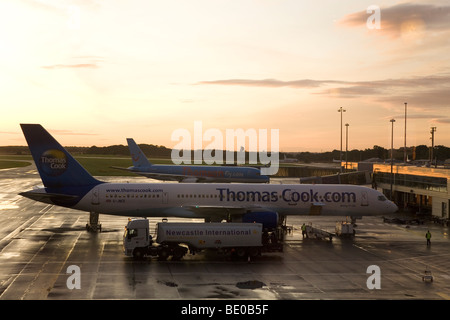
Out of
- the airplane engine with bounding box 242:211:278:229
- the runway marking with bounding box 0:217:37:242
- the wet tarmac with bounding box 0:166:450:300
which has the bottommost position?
the wet tarmac with bounding box 0:166:450:300

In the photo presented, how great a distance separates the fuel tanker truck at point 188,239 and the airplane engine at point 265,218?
6.81m

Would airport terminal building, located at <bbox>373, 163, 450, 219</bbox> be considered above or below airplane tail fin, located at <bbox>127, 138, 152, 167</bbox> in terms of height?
below

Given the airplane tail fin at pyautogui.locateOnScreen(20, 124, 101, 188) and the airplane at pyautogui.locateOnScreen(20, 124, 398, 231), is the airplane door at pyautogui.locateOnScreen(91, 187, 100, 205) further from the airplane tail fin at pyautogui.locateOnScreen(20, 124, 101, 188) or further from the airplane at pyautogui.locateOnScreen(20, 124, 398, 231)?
the airplane tail fin at pyautogui.locateOnScreen(20, 124, 101, 188)

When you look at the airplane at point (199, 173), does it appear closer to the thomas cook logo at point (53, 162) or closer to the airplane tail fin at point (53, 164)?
the airplane tail fin at point (53, 164)

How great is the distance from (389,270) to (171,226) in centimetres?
1733

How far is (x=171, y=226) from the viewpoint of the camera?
123 ft

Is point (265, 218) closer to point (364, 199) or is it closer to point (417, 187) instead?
point (364, 199)

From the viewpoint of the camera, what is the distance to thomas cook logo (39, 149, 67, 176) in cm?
4616

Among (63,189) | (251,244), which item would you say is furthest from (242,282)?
(63,189)

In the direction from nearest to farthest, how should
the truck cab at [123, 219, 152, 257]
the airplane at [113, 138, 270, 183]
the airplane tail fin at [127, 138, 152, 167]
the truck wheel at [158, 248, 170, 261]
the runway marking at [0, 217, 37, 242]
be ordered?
1. the truck cab at [123, 219, 152, 257]
2. the truck wheel at [158, 248, 170, 261]
3. the runway marking at [0, 217, 37, 242]
4. the airplane at [113, 138, 270, 183]
5. the airplane tail fin at [127, 138, 152, 167]

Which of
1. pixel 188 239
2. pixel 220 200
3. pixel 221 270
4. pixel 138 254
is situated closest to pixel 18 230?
pixel 138 254

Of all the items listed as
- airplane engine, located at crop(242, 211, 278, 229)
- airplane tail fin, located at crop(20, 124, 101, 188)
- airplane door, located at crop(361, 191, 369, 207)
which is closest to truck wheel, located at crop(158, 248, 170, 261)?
airplane engine, located at crop(242, 211, 278, 229)

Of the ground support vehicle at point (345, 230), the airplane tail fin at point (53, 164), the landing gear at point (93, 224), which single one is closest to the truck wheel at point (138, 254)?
the airplane tail fin at point (53, 164)
